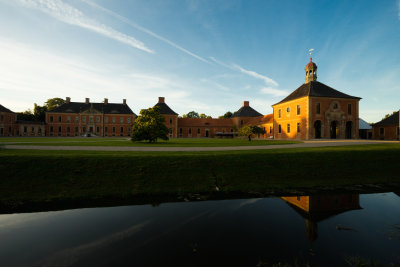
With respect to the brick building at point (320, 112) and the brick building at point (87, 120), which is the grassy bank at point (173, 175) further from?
the brick building at point (87, 120)

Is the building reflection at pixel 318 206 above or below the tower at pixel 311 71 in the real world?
below

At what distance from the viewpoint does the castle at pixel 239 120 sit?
33.7 metres

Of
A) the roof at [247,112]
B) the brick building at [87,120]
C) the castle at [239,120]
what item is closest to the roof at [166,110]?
the castle at [239,120]

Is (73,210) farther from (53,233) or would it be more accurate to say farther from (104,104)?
(104,104)

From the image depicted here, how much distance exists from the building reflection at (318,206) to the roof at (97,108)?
59490mm

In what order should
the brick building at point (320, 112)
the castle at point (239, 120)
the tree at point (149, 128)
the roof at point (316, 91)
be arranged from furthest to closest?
the roof at point (316, 91)
the castle at point (239, 120)
the brick building at point (320, 112)
the tree at point (149, 128)

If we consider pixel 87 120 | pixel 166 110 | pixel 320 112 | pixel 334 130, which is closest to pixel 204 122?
pixel 166 110

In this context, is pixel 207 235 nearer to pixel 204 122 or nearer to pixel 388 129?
pixel 388 129

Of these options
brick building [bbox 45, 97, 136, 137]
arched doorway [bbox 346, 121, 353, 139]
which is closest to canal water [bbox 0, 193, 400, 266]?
arched doorway [bbox 346, 121, 353, 139]

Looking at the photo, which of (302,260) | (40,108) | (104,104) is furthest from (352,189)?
(40,108)

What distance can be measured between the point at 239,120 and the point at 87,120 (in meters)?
46.6

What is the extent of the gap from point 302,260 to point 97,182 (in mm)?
8931

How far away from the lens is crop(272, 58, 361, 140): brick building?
1305 inches

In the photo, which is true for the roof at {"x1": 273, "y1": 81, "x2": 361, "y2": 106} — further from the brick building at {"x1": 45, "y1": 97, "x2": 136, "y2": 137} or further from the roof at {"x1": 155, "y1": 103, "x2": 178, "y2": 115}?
the brick building at {"x1": 45, "y1": 97, "x2": 136, "y2": 137}
